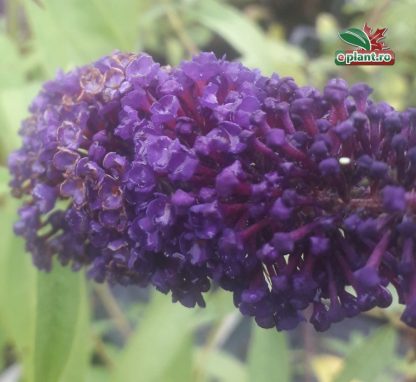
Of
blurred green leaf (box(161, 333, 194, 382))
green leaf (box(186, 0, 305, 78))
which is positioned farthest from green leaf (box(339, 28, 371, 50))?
blurred green leaf (box(161, 333, 194, 382))

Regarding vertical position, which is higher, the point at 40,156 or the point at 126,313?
the point at 40,156

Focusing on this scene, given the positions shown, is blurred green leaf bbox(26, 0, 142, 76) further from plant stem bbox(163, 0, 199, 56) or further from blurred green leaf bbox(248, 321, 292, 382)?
blurred green leaf bbox(248, 321, 292, 382)

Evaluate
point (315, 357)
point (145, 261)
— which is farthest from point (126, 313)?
point (145, 261)

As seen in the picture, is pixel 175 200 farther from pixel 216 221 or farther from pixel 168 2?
pixel 168 2

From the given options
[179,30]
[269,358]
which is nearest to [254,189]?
[269,358]

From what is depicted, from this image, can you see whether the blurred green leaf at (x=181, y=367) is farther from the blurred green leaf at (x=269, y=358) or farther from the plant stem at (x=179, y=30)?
the plant stem at (x=179, y=30)

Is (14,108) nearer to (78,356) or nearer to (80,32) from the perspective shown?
(80,32)
